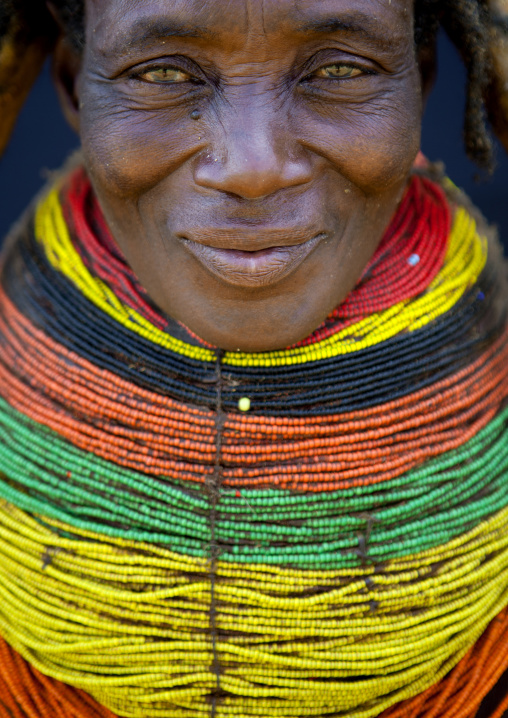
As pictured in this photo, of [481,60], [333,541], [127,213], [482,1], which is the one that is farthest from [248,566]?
[482,1]

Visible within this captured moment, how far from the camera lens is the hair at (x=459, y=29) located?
166 centimetres

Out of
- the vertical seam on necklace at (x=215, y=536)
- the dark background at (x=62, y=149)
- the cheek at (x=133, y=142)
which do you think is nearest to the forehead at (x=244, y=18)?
the cheek at (x=133, y=142)

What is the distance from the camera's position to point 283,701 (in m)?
1.52

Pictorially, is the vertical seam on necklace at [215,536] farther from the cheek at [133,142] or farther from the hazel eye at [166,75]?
the hazel eye at [166,75]

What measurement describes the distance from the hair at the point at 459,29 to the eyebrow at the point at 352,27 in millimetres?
261

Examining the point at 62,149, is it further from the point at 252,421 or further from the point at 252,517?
the point at 252,517

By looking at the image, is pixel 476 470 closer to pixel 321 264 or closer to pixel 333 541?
pixel 333 541

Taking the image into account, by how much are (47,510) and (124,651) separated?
0.30m

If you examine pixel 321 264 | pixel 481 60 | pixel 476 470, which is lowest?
pixel 476 470

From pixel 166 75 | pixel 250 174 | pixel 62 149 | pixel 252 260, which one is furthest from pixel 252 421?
pixel 62 149

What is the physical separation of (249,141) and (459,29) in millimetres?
646

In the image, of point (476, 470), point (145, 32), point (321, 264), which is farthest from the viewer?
point (476, 470)

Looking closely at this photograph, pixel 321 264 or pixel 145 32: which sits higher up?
pixel 145 32

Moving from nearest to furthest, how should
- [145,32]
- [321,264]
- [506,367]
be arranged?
[145,32]
[321,264]
[506,367]
